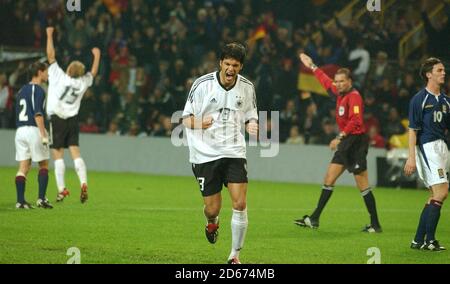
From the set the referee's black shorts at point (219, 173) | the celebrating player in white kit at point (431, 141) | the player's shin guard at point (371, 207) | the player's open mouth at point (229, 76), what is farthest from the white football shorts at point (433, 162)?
the player's open mouth at point (229, 76)

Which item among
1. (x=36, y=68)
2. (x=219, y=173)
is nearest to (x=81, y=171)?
(x=36, y=68)

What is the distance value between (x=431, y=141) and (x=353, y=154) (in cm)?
227

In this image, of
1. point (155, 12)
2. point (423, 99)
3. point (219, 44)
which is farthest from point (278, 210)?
point (155, 12)

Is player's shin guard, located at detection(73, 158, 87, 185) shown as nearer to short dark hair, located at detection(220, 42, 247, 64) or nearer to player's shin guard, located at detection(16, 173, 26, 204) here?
player's shin guard, located at detection(16, 173, 26, 204)

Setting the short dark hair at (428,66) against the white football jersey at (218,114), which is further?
the short dark hair at (428,66)

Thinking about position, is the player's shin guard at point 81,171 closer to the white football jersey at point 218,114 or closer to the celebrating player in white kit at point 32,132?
the celebrating player in white kit at point 32,132

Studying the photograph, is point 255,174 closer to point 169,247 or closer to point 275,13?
point 275,13

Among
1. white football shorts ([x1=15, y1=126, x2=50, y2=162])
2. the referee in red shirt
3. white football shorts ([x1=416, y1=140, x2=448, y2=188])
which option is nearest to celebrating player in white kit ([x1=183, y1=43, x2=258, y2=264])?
white football shorts ([x1=416, y1=140, x2=448, y2=188])

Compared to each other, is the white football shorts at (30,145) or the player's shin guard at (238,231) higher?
the white football shorts at (30,145)

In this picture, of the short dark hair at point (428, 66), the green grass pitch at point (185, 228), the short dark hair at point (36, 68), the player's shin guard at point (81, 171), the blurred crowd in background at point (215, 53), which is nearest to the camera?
the green grass pitch at point (185, 228)

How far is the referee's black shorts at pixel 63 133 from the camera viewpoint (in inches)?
632

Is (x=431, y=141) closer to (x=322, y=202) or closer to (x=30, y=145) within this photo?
(x=322, y=202)

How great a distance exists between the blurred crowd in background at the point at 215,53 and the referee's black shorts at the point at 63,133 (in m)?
7.02
